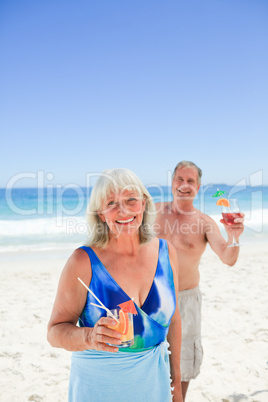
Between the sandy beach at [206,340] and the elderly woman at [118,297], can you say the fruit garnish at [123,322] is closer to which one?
the elderly woman at [118,297]

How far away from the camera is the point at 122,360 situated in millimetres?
1563

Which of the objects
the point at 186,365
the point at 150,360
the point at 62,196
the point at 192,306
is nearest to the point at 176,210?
the point at 192,306

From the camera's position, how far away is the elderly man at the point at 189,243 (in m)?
2.78

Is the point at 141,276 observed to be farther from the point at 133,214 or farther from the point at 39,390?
the point at 39,390

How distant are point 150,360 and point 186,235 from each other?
1.53 m

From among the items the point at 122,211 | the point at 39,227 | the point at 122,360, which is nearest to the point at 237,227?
the point at 122,211

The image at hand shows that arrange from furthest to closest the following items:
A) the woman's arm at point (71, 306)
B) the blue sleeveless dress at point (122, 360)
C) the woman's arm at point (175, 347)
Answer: the woman's arm at point (175, 347)
the blue sleeveless dress at point (122, 360)
the woman's arm at point (71, 306)

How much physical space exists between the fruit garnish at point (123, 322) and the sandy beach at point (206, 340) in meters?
2.46

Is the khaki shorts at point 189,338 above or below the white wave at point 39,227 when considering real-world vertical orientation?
above

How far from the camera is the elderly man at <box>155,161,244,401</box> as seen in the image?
278 centimetres

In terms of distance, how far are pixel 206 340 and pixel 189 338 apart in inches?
79.3

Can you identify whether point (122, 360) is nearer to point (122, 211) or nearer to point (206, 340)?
point (122, 211)

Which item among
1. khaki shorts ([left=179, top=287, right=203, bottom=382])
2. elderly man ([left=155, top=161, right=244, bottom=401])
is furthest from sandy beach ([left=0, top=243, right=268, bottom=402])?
elderly man ([left=155, top=161, right=244, bottom=401])

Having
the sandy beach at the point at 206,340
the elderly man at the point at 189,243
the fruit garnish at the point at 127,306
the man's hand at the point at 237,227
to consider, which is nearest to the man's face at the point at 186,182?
the elderly man at the point at 189,243
